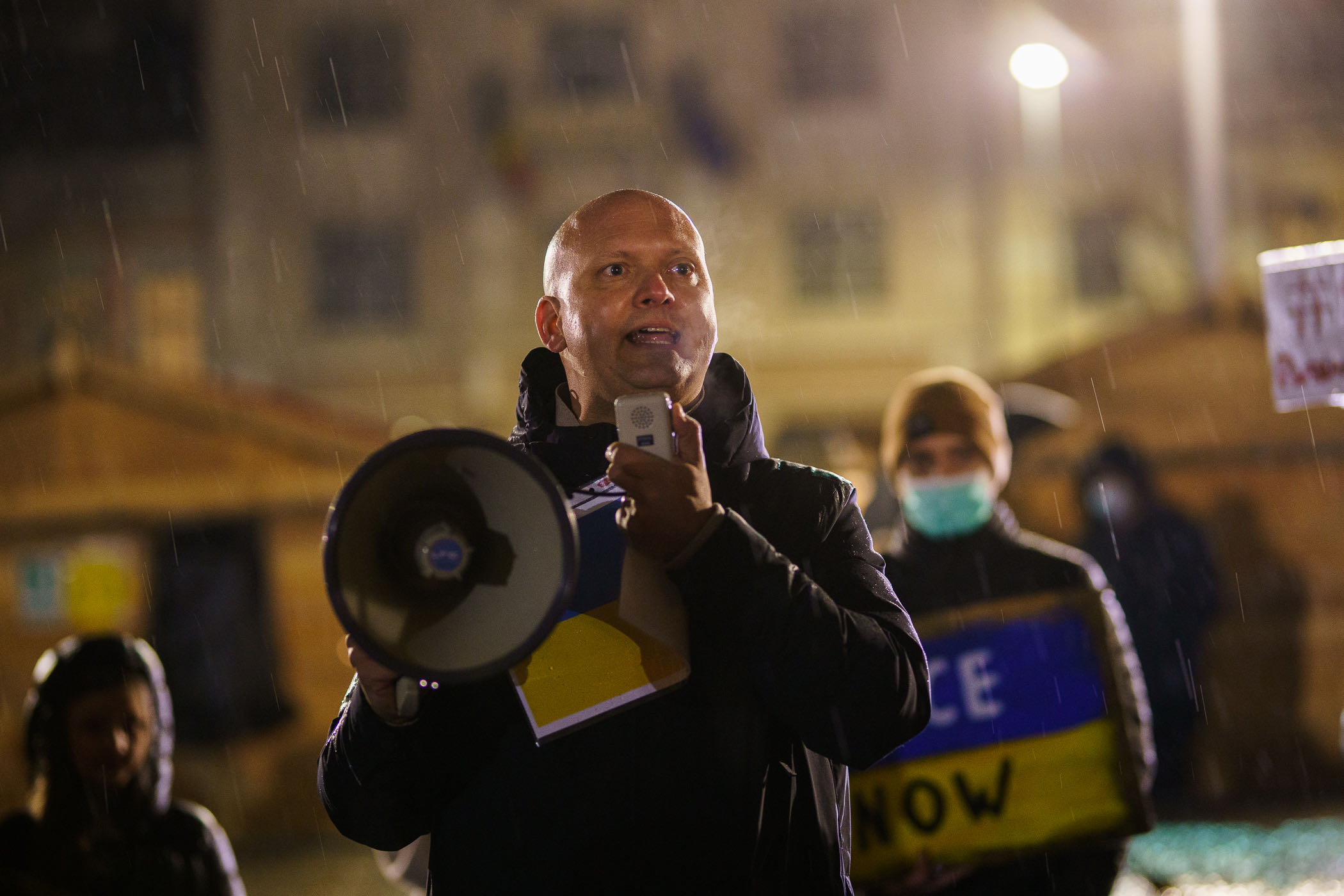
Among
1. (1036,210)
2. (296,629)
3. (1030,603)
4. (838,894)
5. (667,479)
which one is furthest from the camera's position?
(1036,210)

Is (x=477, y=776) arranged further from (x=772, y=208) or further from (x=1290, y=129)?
(x=1290, y=129)

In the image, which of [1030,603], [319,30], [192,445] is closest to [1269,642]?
[1030,603]

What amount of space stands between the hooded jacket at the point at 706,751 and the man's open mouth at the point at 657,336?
124mm

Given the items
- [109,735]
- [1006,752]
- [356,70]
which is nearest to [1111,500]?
[1006,752]

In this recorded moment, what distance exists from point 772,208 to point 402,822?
1969 centimetres

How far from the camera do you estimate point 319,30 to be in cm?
2120

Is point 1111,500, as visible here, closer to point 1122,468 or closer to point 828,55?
point 1122,468

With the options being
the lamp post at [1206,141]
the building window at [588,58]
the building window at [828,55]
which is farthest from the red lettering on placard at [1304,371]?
the building window at [588,58]

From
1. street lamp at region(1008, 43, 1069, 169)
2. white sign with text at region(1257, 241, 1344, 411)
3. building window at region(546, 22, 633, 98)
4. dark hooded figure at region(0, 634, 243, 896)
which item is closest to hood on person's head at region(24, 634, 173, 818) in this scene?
dark hooded figure at region(0, 634, 243, 896)

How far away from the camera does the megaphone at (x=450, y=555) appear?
1.34 m

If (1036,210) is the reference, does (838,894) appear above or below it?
below

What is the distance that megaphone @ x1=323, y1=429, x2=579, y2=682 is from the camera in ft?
4.39

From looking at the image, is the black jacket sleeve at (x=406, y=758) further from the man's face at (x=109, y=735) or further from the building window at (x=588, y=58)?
the building window at (x=588, y=58)

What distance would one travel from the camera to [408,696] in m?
1.43
